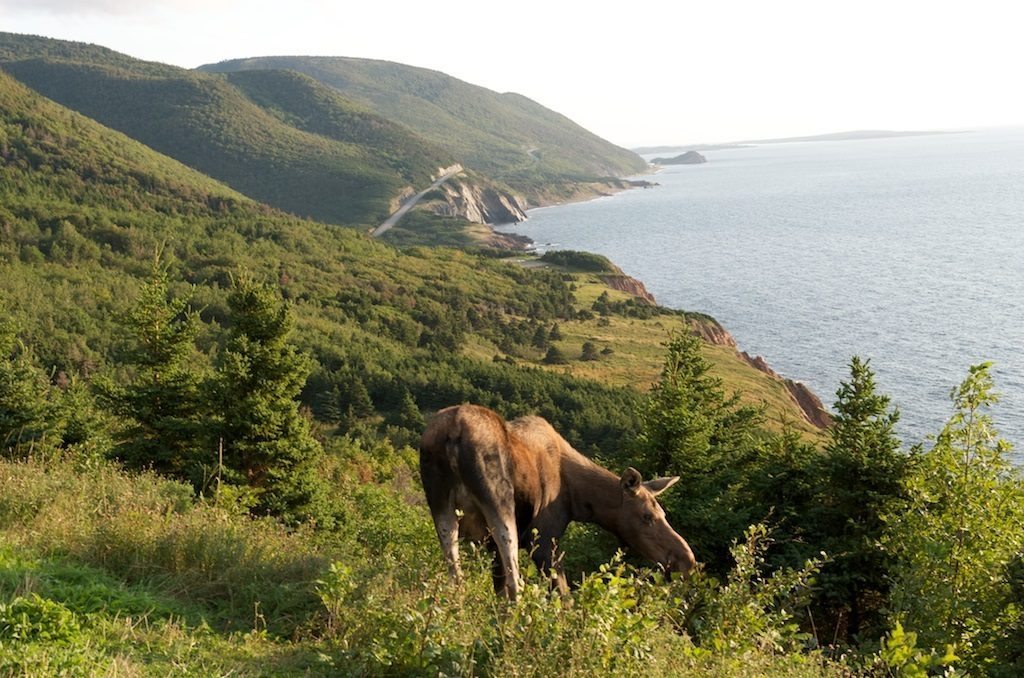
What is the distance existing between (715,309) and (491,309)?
30435 millimetres

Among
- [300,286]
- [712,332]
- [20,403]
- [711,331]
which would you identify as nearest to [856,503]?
[20,403]

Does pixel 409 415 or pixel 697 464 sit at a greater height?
pixel 697 464

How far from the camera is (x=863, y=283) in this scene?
10162 cm

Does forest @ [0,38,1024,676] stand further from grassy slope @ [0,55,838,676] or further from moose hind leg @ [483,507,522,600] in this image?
moose hind leg @ [483,507,522,600]

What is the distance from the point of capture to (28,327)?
53.7m

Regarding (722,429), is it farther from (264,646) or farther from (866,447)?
(264,646)

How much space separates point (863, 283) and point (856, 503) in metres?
99.2

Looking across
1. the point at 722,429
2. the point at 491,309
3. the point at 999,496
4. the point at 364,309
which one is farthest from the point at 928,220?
the point at 999,496

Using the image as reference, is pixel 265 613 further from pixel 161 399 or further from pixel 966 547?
pixel 161 399

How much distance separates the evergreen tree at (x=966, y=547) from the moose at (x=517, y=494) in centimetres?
263

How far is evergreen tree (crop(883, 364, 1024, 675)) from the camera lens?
7305mm

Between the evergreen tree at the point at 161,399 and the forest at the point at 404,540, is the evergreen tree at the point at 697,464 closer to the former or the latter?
the forest at the point at 404,540

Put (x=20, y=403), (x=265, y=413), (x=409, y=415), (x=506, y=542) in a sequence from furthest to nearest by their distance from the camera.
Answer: (x=409, y=415) < (x=20, y=403) < (x=265, y=413) < (x=506, y=542)

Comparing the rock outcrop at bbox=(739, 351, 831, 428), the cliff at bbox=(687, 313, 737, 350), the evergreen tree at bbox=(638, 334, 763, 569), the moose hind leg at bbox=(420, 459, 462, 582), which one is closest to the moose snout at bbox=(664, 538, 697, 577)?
the moose hind leg at bbox=(420, 459, 462, 582)
